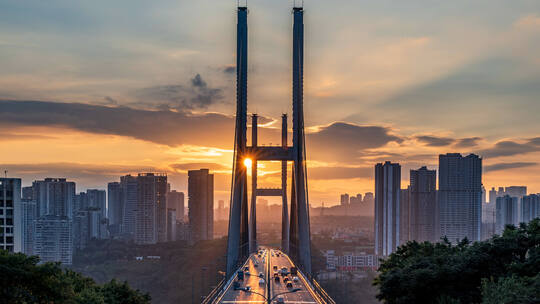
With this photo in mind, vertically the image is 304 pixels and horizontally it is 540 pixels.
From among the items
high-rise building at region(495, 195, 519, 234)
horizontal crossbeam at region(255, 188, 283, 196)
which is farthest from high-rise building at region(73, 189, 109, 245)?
high-rise building at region(495, 195, 519, 234)

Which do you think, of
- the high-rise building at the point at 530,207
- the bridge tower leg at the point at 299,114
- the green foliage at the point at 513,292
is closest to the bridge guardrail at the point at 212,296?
the bridge tower leg at the point at 299,114

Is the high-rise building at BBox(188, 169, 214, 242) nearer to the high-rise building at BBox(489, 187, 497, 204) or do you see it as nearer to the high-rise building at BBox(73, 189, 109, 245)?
the high-rise building at BBox(73, 189, 109, 245)

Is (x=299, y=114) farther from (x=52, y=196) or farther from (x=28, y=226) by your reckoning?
(x=52, y=196)

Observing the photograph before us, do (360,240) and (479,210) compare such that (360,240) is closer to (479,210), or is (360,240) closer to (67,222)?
(479,210)

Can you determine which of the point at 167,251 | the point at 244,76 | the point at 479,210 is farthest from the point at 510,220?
the point at 244,76

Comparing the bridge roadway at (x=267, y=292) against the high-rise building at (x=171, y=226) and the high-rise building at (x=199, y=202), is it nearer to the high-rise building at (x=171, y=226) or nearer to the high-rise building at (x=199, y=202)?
the high-rise building at (x=199, y=202)

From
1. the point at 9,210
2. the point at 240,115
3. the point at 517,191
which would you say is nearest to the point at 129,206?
the point at 517,191
